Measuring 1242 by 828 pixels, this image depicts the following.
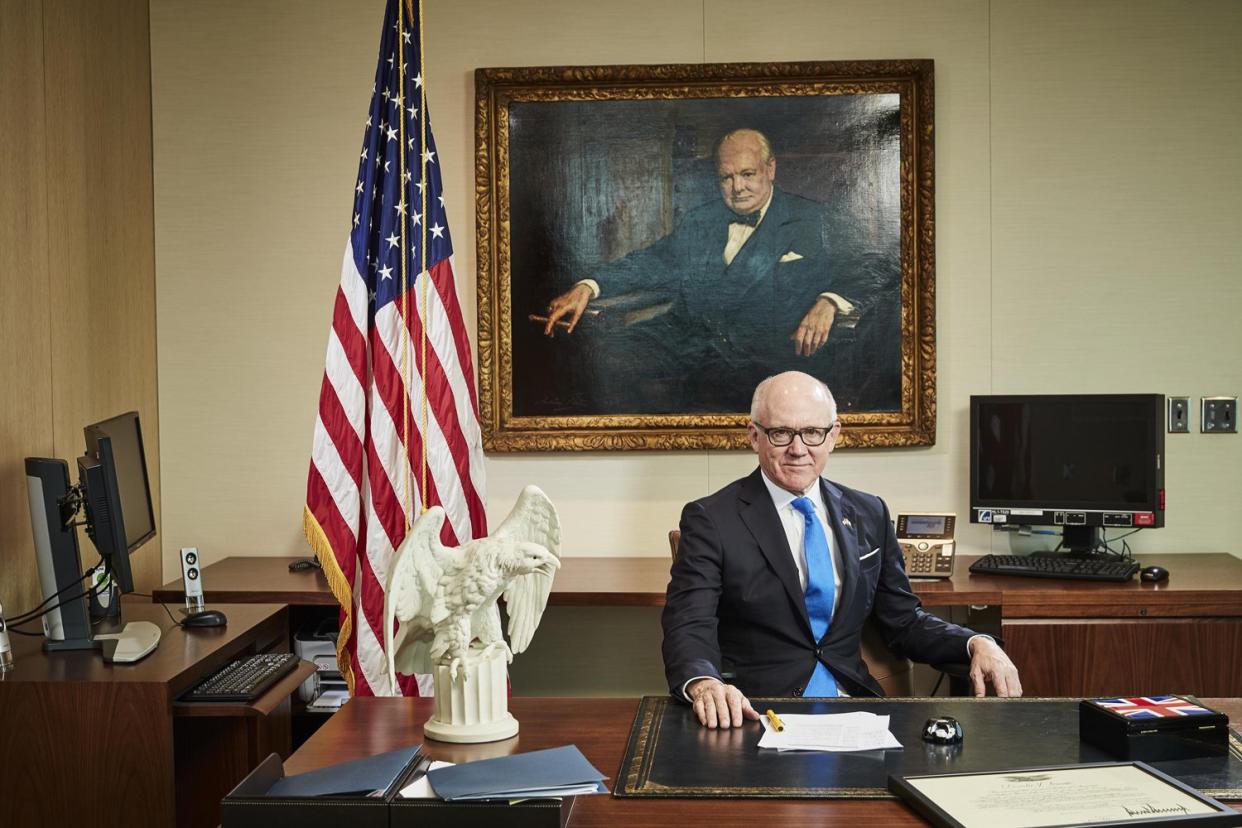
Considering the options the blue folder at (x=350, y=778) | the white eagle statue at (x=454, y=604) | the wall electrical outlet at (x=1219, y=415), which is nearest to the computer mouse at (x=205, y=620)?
the white eagle statue at (x=454, y=604)

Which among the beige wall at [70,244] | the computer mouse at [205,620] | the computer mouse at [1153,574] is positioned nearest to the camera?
the computer mouse at [205,620]

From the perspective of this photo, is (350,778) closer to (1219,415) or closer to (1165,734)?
(1165,734)

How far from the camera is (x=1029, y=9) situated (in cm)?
400

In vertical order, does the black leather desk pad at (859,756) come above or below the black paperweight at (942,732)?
below

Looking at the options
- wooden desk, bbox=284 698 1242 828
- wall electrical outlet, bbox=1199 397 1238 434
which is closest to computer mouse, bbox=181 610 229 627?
wooden desk, bbox=284 698 1242 828

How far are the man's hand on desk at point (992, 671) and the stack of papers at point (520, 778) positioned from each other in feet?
3.17

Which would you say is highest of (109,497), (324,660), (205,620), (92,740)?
(109,497)

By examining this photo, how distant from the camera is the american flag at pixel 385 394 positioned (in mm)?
3381

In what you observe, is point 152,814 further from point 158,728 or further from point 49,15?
point 49,15

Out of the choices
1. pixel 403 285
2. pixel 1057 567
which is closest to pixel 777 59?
pixel 403 285

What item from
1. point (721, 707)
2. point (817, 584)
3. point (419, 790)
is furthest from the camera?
point (817, 584)

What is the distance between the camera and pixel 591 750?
1928 millimetres

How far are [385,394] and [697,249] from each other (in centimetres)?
126

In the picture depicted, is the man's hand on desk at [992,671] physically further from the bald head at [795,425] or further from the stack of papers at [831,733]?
the bald head at [795,425]
